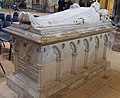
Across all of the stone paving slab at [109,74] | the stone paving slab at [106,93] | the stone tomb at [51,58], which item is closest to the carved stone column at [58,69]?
the stone tomb at [51,58]

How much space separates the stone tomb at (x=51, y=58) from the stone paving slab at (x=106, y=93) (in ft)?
0.94

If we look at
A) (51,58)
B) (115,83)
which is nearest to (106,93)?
(115,83)

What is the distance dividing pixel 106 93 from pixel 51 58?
1.01 meters

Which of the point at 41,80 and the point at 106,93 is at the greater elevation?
the point at 41,80

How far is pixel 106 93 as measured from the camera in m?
2.54

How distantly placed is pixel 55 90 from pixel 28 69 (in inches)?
18.2

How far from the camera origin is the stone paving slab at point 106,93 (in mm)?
2475

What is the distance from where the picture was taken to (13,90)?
8.13 ft

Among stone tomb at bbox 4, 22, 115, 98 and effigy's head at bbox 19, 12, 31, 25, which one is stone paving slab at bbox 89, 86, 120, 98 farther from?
effigy's head at bbox 19, 12, 31, 25

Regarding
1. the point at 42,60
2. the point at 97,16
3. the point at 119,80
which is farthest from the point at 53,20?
the point at 119,80

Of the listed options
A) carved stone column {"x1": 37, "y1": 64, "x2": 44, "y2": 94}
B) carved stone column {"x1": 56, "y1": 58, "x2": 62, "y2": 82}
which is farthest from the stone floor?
carved stone column {"x1": 37, "y1": 64, "x2": 44, "y2": 94}

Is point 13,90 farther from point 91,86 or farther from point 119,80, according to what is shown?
point 119,80

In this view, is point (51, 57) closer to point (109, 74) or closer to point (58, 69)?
point (58, 69)

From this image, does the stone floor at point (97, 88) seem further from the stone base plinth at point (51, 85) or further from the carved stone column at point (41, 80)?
the carved stone column at point (41, 80)
